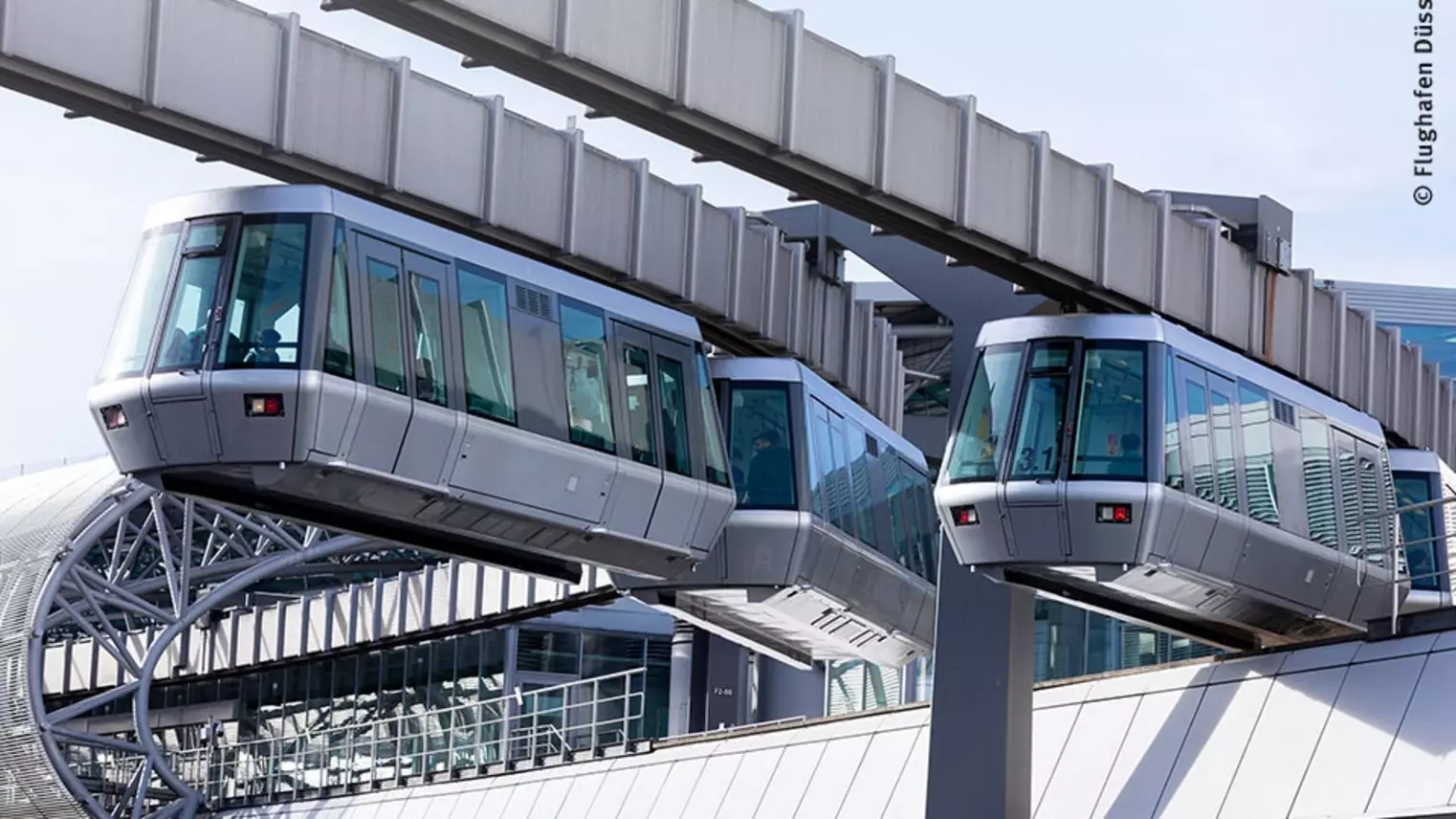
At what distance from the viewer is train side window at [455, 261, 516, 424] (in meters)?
19.5

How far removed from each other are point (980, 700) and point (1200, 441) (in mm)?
3599

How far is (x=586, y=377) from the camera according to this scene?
20875 millimetres

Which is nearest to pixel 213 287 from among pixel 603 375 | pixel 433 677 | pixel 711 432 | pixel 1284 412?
pixel 603 375

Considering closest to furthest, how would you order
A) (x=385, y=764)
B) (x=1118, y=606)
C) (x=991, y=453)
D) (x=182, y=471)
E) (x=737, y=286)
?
(x=182, y=471), (x=991, y=453), (x=1118, y=606), (x=737, y=286), (x=385, y=764)

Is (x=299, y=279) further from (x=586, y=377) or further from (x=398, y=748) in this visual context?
(x=398, y=748)

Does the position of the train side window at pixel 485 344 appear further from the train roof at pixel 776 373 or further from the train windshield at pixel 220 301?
the train roof at pixel 776 373

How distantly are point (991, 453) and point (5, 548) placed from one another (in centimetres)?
4134

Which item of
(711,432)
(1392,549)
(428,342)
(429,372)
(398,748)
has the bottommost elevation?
(398,748)

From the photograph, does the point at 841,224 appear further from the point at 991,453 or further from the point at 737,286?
the point at 991,453

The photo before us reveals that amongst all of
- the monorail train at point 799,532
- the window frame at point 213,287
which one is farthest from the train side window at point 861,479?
the window frame at point 213,287

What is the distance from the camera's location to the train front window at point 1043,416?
20859mm

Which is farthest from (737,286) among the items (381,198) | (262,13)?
(262,13)

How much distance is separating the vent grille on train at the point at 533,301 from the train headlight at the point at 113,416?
3.61 metres

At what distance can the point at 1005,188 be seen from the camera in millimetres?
22328
